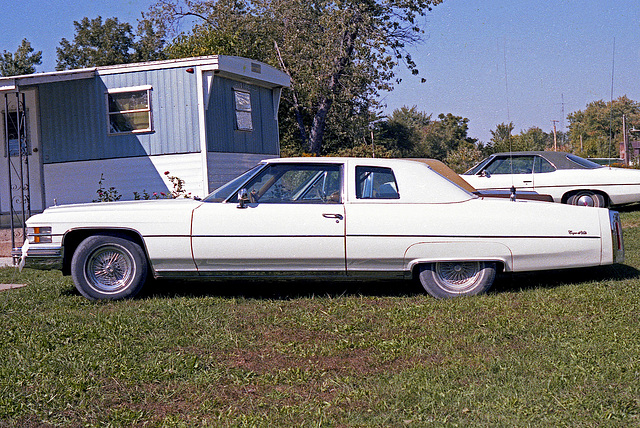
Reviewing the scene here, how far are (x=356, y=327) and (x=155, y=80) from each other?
31.7 ft

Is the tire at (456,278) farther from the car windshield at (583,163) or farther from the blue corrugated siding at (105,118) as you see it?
the car windshield at (583,163)

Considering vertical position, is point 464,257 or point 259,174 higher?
point 259,174

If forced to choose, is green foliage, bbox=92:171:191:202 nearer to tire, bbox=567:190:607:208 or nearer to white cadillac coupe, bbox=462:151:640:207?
white cadillac coupe, bbox=462:151:640:207

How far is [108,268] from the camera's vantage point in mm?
6805

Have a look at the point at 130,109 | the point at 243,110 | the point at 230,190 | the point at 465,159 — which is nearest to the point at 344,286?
the point at 230,190

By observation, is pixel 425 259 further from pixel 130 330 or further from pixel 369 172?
pixel 130 330

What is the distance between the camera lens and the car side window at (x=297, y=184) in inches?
261

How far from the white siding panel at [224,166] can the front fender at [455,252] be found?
798 cm

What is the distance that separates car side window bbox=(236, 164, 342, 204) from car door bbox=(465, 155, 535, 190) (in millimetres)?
8228

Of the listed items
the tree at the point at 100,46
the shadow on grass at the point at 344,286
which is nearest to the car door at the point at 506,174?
the shadow on grass at the point at 344,286

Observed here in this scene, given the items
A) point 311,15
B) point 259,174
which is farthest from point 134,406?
point 311,15

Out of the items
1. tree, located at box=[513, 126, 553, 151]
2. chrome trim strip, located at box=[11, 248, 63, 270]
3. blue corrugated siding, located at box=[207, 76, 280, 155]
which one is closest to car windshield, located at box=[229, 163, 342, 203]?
chrome trim strip, located at box=[11, 248, 63, 270]

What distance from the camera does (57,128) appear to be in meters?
14.4

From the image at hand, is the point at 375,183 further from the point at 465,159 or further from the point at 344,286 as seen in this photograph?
the point at 465,159
